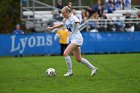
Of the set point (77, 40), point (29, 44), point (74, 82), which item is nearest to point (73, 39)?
point (77, 40)

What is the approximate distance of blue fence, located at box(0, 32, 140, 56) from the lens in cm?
2975

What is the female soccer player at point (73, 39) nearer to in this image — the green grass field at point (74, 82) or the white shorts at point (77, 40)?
the white shorts at point (77, 40)

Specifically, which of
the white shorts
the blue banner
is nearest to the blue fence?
the blue banner

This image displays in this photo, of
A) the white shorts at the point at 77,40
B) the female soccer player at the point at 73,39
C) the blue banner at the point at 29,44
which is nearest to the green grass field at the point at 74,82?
the female soccer player at the point at 73,39

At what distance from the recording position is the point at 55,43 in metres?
30.3

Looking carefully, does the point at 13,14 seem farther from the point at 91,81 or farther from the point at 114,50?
the point at 91,81

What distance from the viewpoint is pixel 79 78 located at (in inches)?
615

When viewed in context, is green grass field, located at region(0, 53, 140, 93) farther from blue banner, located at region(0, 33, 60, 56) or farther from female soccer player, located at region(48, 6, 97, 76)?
blue banner, located at region(0, 33, 60, 56)

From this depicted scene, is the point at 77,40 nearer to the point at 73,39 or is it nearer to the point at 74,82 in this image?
the point at 73,39

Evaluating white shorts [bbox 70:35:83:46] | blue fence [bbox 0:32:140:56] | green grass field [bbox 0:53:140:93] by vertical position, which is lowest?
blue fence [bbox 0:32:140:56]

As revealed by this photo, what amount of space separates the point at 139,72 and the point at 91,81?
3107mm

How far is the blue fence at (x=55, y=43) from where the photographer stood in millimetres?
29750

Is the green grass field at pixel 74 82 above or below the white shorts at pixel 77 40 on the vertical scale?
below

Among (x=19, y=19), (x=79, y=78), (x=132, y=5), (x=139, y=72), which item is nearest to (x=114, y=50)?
(x=132, y=5)
